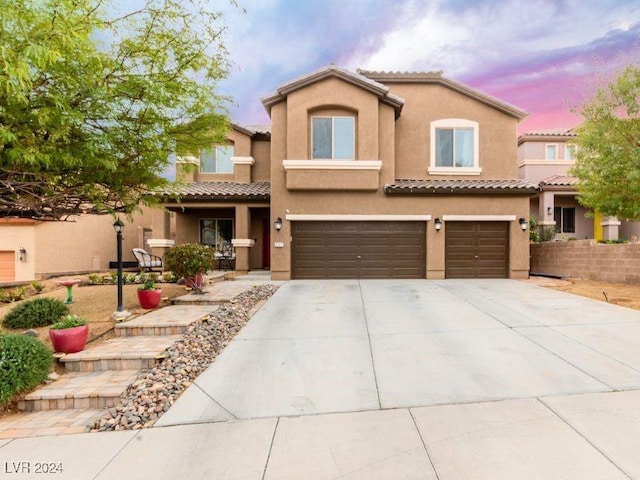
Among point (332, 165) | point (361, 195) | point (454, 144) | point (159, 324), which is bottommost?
point (159, 324)

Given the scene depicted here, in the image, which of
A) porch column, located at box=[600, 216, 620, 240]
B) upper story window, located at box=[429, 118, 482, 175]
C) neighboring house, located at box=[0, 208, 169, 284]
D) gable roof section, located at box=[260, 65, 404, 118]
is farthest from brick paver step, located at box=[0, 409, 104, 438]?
porch column, located at box=[600, 216, 620, 240]

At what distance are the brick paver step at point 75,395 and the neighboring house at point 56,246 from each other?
9.75 metres

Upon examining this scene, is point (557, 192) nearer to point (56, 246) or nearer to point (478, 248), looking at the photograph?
point (478, 248)

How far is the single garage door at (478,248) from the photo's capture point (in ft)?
40.3

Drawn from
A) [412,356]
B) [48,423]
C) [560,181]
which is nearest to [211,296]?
[48,423]

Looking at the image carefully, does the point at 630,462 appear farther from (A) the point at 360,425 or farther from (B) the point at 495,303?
(B) the point at 495,303

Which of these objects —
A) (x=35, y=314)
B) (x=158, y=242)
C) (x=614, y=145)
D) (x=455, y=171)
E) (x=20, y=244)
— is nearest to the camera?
(x=35, y=314)

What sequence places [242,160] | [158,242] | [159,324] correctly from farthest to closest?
1. [242,160]
2. [158,242]
3. [159,324]

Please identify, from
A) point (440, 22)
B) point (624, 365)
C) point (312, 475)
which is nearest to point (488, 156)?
point (440, 22)

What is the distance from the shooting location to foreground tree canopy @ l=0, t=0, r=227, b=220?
364 cm

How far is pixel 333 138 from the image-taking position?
12016 mm

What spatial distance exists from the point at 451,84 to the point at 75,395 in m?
15.9

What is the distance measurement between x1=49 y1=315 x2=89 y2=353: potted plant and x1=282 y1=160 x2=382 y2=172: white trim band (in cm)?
826

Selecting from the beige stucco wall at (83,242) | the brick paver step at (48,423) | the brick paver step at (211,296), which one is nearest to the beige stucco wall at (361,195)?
the brick paver step at (211,296)
